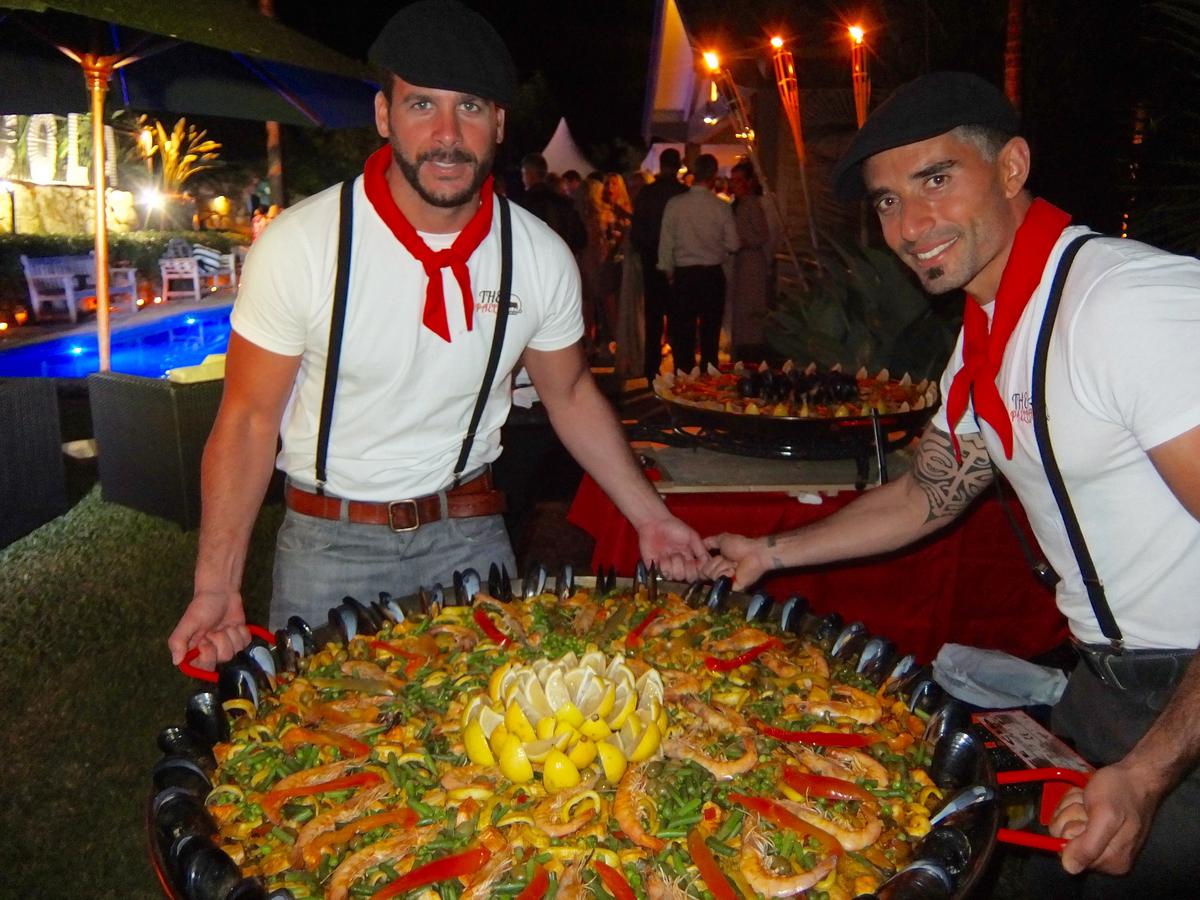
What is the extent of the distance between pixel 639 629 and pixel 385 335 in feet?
3.30

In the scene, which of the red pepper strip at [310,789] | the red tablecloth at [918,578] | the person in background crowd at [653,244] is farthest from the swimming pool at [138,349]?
the red pepper strip at [310,789]

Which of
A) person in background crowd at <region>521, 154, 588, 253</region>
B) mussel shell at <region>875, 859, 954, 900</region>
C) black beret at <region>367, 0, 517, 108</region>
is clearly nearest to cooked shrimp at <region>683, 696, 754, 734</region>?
mussel shell at <region>875, 859, 954, 900</region>

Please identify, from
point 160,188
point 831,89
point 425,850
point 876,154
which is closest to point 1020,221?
point 876,154

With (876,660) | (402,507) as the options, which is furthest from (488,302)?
(876,660)

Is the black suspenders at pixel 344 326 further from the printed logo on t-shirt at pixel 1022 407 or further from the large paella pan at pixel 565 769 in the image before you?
the printed logo on t-shirt at pixel 1022 407

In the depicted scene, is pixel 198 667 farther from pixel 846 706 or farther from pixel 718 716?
pixel 846 706

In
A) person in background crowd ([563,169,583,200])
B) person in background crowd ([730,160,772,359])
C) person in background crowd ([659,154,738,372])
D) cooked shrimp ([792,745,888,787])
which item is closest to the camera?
cooked shrimp ([792,745,888,787])

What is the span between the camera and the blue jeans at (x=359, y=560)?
9.20 feet

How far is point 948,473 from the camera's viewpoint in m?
2.64

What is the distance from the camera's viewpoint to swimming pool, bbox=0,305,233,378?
11547 mm

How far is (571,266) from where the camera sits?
2955mm

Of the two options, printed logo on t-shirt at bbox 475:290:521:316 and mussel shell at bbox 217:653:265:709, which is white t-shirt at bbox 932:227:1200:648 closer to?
printed logo on t-shirt at bbox 475:290:521:316

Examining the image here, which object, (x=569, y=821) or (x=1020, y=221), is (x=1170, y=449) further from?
(x=569, y=821)

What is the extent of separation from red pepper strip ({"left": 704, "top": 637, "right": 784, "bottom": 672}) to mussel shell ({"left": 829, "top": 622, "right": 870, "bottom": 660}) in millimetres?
141
